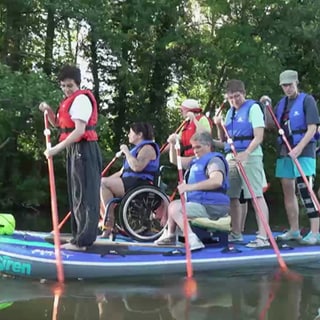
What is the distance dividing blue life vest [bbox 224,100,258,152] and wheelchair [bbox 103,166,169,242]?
0.90 meters

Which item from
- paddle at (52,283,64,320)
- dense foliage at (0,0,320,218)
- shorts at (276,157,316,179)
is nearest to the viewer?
paddle at (52,283,64,320)

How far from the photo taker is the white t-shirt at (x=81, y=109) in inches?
216

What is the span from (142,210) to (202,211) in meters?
0.70

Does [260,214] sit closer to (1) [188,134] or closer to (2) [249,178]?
(2) [249,178]

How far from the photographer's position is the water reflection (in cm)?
464

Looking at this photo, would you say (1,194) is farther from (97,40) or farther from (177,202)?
(177,202)

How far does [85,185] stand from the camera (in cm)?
566

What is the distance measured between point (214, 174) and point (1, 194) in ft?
26.6

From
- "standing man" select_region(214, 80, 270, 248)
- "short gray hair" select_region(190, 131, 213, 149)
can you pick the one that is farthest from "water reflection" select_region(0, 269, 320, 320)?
"short gray hair" select_region(190, 131, 213, 149)

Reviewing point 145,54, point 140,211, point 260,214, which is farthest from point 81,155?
point 145,54

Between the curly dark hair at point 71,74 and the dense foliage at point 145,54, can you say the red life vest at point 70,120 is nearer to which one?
the curly dark hair at point 71,74

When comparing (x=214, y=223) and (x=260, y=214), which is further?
(x=260, y=214)

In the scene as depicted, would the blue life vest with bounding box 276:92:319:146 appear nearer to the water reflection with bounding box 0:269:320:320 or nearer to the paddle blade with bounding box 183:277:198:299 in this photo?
the water reflection with bounding box 0:269:320:320

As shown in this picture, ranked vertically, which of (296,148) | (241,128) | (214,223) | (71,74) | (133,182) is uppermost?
(71,74)
